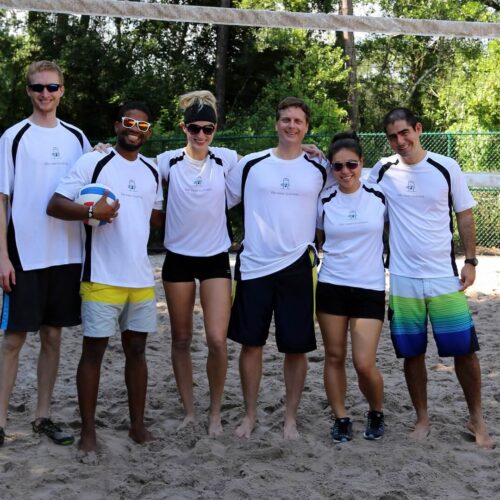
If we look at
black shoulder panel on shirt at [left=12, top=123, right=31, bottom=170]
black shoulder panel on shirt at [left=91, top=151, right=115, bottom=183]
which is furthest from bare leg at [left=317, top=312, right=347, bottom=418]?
black shoulder panel on shirt at [left=12, top=123, right=31, bottom=170]

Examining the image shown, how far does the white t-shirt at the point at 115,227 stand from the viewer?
162 inches

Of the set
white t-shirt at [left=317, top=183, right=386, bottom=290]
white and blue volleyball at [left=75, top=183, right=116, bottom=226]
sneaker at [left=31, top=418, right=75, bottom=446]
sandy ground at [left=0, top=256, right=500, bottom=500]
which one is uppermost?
white and blue volleyball at [left=75, top=183, right=116, bottom=226]

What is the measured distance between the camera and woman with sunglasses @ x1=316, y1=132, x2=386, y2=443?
14.0 ft

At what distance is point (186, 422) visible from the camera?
470 centimetres

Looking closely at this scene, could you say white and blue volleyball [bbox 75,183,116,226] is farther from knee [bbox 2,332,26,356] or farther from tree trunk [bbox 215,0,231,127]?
tree trunk [bbox 215,0,231,127]

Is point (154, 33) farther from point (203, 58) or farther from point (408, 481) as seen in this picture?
point (408, 481)

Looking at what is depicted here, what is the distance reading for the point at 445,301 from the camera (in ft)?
14.2

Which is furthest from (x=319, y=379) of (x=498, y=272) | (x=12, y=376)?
(x=498, y=272)

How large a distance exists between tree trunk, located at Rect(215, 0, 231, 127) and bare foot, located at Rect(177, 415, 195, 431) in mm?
17767

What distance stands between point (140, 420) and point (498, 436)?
6.47ft

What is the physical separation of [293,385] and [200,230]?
1002 millimetres

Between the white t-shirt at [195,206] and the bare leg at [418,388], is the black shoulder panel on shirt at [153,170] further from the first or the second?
the bare leg at [418,388]

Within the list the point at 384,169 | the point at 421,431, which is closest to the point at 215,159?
the point at 384,169

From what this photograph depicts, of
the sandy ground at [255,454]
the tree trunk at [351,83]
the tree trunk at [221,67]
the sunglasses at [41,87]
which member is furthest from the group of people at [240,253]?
the tree trunk at [221,67]
